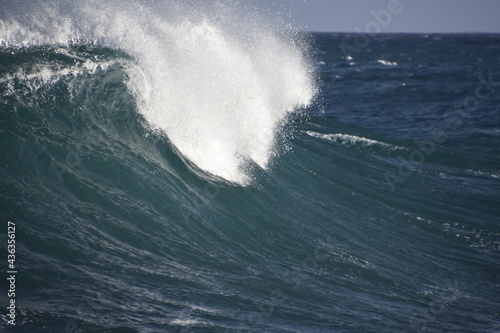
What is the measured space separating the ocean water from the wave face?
41mm

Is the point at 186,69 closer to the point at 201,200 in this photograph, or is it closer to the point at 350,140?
the point at 201,200

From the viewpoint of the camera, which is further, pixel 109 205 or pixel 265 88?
pixel 265 88

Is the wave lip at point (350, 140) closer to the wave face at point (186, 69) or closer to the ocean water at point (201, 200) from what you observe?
the ocean water at point (201, 200)

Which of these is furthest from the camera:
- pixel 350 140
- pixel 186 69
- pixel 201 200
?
pixel 350 140

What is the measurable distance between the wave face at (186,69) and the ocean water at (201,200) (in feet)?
0.13

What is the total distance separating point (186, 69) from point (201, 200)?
3328 mm

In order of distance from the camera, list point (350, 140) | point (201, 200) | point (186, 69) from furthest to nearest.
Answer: point (350, 140), point (186, 69), point (201, 200)

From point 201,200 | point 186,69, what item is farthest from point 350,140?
point 201,200

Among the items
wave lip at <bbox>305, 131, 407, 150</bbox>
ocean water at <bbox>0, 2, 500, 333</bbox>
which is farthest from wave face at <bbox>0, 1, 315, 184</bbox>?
wave lip at <bbox>305, 131, 407, 150</bbox>

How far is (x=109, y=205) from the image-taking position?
6.07m

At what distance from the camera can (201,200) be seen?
723cm

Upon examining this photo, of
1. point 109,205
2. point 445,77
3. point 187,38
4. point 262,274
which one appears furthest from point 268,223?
point 445,77

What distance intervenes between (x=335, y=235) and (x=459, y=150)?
7434mm

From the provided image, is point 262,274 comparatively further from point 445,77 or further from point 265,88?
point 445,77
